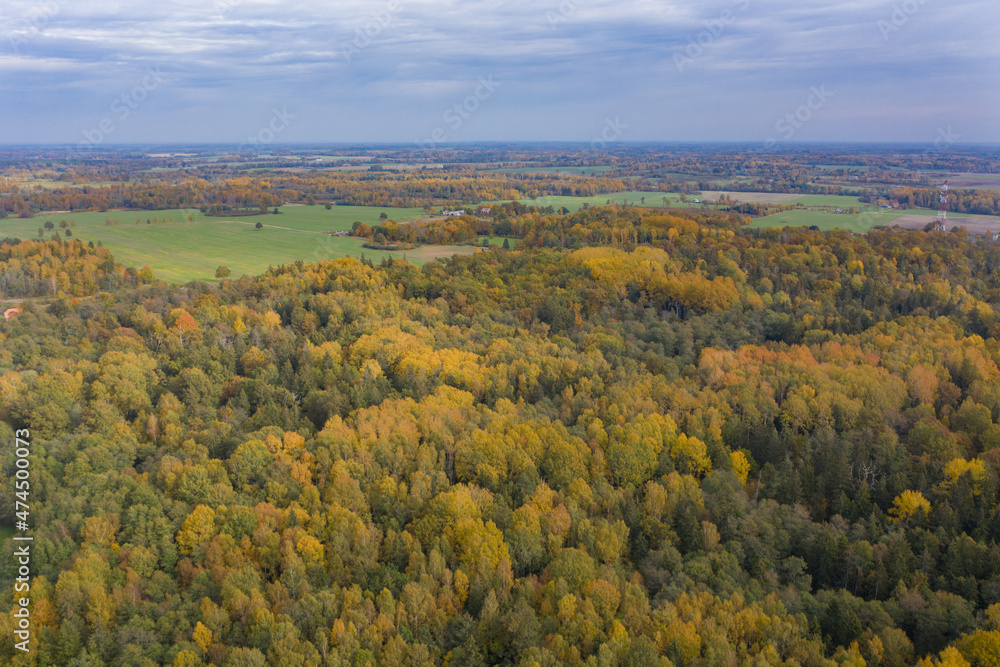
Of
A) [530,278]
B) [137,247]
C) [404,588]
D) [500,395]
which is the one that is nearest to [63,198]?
[137,247]

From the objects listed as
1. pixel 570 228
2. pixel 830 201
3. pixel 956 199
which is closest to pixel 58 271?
pixel 570 228

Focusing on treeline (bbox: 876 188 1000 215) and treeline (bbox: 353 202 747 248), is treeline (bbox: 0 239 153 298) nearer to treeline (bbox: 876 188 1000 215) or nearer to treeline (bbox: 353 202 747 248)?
treeline (bbox: 353 202 747 248)

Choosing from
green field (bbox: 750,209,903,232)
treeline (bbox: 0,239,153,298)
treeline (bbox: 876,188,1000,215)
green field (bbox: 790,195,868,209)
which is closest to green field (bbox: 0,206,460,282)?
treeline (bbox: 0,239,153,298)

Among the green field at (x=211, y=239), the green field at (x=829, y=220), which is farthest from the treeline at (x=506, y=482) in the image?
the green field at (x=829, y=220)

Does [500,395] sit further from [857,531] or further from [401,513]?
[857,531]

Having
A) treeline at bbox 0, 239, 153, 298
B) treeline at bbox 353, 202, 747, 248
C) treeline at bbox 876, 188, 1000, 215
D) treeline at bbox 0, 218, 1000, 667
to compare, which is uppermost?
treeline at bbox 876, 188, 1000, 215

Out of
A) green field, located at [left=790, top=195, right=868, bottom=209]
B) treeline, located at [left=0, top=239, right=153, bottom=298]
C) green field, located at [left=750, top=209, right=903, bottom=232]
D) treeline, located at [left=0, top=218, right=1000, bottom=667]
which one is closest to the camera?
treeline, located at [left=0, top=218, right=1000, bottom=667]
